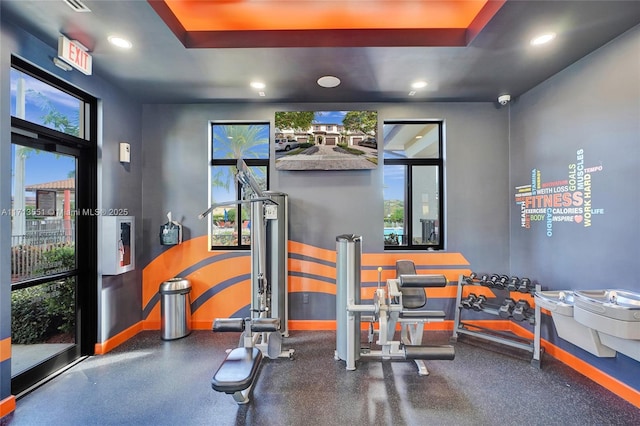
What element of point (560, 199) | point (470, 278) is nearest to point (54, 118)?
point (470, 278)

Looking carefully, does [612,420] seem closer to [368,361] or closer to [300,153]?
[368,361]

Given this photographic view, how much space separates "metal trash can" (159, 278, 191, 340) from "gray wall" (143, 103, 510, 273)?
2.10ft

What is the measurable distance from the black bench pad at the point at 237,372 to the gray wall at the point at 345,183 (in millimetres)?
1761

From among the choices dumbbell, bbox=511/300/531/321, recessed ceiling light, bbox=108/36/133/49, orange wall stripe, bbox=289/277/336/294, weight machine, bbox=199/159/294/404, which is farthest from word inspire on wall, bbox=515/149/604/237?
recessed ceiling light, bbox=108/36/133/49

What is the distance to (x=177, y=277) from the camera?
12.5 ft

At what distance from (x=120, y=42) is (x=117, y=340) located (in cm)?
326

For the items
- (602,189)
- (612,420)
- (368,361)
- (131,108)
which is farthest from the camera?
(131,108)

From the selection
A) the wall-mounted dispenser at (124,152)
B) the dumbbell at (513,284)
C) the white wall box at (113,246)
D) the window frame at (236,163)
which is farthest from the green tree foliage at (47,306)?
the dumbbell at (513,284)

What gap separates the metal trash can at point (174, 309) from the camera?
3469 millimetres

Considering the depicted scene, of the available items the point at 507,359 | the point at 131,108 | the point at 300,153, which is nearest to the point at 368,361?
the point at 507,359

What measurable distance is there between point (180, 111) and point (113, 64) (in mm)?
1076

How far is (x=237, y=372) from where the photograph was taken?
2035mm

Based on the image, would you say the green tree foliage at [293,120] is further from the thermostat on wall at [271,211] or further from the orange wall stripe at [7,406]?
the orange wall stripe at [7,406]

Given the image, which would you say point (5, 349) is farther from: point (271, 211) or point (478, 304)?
point (478, 304)
